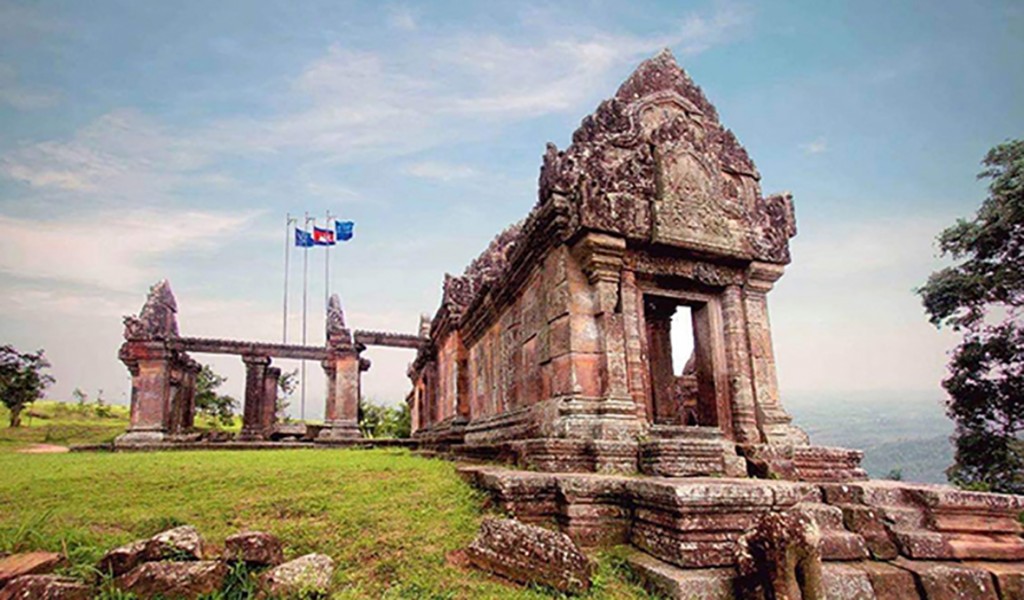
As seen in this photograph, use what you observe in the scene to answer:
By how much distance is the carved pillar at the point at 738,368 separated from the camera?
7.30 metres

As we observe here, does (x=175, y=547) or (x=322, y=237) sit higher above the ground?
(x=322, y=237)

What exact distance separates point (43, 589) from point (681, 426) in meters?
5.41

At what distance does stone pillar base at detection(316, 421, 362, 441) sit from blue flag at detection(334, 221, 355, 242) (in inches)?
407

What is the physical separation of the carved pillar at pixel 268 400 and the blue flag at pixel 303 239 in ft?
22.0

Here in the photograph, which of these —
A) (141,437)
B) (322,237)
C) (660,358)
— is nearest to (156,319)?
(141,437)

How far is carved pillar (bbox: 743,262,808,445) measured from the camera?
7.24 metres

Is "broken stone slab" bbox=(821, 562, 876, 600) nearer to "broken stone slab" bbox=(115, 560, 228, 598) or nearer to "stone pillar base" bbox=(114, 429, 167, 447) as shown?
"broken stone slab" bbox=(115, 560, 228, 598)

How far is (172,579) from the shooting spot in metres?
3.50

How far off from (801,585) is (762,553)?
0.26 m

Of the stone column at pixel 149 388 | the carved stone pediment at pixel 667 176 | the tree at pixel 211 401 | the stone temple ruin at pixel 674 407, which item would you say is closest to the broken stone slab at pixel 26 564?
the stone temple ruin at pixel 674 407

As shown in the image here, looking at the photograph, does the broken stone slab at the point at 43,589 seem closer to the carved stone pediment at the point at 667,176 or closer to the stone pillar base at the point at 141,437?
the carved stone pediment at the point at 667,176

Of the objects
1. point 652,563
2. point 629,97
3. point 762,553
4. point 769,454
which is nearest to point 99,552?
point 652,563

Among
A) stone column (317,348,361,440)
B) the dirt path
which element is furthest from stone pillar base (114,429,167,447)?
stone column (317,348,361,440)

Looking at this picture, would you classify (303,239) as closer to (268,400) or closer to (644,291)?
(268,400)
